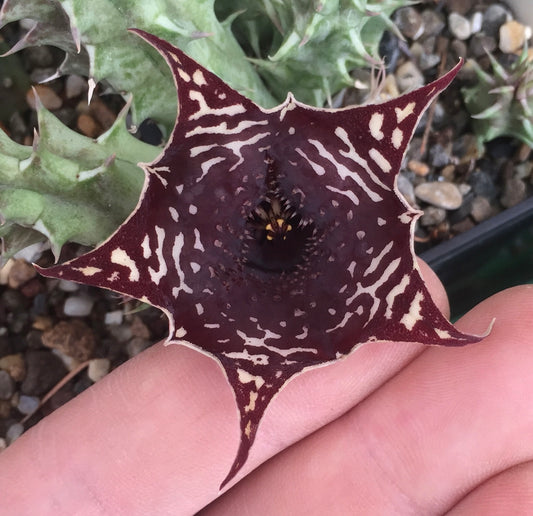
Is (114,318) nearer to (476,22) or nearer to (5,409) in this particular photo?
(5,409)

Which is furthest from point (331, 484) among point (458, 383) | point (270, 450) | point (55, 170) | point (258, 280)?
point (55, 170)

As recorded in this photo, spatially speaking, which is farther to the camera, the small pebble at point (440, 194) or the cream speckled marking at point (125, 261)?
the small pebble at point (440, 194)

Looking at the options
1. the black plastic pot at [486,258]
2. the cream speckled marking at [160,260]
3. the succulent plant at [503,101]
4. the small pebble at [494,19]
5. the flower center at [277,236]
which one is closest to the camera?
the cream speckled marking at [160,260]

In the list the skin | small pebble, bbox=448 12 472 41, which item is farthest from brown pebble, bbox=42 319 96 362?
small pebble, bbox=448 12 472 41

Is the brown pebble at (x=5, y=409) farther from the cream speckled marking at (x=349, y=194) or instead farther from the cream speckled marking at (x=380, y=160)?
the cream speckled marking at (x=380, y=160)

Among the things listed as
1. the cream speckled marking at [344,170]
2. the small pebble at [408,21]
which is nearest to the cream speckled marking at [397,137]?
the cream speckled marking at [344,170]

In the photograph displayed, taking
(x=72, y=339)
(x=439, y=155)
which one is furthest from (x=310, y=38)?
(x=72, y=339)
